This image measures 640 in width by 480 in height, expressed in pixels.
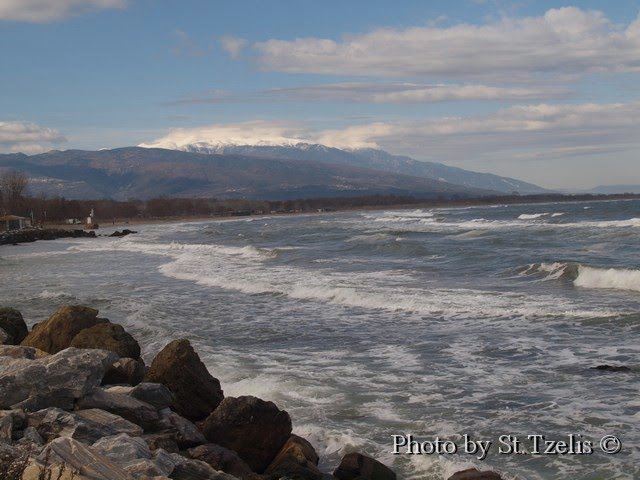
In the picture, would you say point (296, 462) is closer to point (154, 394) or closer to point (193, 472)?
point (193, 472)

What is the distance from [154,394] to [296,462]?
2.15m

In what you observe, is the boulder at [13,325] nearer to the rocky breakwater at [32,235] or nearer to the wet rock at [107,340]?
the wet rock at [107,340]

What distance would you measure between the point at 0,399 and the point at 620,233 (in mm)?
43292

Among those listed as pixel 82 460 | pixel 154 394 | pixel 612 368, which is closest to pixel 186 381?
pixel 154 394

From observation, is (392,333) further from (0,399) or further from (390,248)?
(390,248)

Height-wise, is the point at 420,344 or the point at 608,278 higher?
the point at 608,278

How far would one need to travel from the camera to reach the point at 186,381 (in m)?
9.62

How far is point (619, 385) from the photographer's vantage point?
10.7 meters

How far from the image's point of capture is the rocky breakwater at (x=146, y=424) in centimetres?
650

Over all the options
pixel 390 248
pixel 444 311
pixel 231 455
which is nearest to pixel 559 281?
pixel 444 311

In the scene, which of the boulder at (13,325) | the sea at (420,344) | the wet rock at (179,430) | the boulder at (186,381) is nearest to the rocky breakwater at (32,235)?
the sea at (420,344)

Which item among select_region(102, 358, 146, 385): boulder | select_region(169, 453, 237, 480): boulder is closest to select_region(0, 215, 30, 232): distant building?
select_region(102, 358, 146, 385): boulder

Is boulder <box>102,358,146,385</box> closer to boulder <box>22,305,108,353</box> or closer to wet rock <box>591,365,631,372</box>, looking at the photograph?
boulder <box>22,305,108,353</box>

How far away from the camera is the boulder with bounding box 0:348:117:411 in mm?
8062
